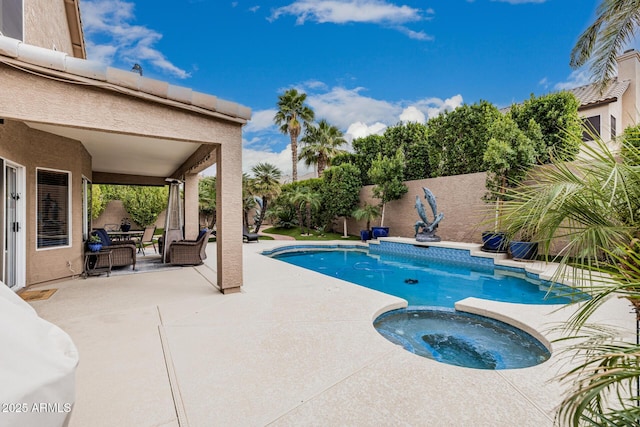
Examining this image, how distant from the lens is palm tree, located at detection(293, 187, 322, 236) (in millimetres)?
20984

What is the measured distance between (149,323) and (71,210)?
16.9 feet

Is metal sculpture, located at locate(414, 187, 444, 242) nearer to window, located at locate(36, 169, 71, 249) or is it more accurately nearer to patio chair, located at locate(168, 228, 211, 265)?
patio chair, located at locate(168, 228, 211, 265)

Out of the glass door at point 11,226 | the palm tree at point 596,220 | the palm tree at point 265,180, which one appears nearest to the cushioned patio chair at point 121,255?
the glass door at point 11,226

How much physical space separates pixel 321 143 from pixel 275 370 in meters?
24.5

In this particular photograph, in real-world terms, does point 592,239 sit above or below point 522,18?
below

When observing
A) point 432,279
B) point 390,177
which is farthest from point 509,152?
point 390,177

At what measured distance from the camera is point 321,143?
87.1 feet

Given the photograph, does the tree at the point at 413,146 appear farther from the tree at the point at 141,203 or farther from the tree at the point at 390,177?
the tree at the point at 141,203

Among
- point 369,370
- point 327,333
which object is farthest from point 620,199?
point 327,333

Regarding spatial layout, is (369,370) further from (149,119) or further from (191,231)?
(191,231)

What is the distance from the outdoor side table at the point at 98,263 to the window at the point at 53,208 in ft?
2.31

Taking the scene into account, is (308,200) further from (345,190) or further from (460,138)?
(460,138)

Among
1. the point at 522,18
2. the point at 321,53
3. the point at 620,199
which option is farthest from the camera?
the point at 321,53

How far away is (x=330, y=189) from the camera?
2053 cm
